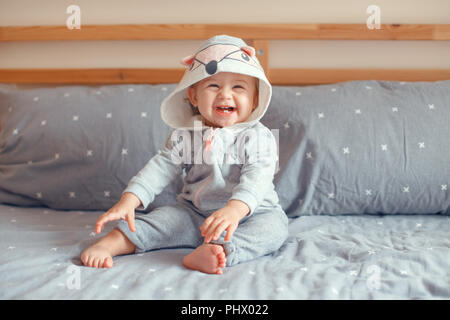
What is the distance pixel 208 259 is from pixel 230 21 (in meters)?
1.15

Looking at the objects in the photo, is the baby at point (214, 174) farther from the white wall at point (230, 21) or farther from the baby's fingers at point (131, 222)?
the white wall at point (230, 21)

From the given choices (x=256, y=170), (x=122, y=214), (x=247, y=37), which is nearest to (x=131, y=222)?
(x=122, y=214)

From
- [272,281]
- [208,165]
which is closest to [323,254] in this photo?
[272,281]

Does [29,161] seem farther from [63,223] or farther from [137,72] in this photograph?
[137,72]

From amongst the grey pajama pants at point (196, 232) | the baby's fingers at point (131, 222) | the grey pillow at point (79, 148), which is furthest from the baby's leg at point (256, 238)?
the grey pillow at point (79, 148)

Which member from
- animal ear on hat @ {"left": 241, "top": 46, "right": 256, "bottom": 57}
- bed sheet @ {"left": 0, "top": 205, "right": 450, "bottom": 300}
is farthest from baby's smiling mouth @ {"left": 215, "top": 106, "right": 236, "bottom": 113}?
bed sheet @ {"left": 0, "top": 205, "right": 450, "bottom": 300}

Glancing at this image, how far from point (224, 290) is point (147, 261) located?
→ 237 millimetres

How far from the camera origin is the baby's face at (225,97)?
1.12m

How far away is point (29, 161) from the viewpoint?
4.66ft

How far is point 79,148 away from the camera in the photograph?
1.39 meters

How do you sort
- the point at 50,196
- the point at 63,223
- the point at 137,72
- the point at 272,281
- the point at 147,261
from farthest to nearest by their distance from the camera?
the point at 137,72 < the point at 50,196 < the point at 63,223 < the point at 147,261 < the point at 272,281

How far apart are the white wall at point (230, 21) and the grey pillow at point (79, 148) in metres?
0.41

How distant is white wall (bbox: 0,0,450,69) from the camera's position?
171 cm
